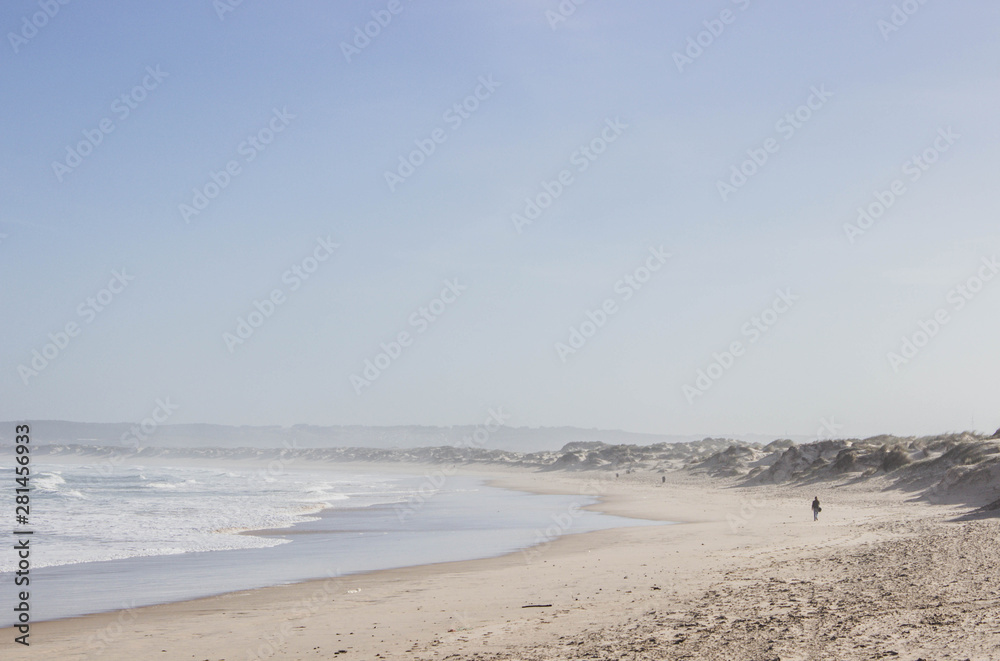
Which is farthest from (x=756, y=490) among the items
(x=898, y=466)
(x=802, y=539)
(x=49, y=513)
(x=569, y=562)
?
(x=49, y=513)

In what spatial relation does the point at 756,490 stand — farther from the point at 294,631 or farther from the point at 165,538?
the point at 294,631

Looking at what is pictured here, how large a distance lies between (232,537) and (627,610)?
16.7 m

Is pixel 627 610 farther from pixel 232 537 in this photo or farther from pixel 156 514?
pixel 156 514

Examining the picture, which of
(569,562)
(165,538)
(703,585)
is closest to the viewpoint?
(703,585)

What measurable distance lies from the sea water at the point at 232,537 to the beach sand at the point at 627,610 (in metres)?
1.73

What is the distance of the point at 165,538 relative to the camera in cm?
2253

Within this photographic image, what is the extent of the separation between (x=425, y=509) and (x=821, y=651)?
91.6 feet

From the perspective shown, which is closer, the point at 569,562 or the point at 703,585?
the point at 703,585

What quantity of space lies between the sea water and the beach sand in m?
1.73

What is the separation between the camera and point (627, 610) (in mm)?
10414

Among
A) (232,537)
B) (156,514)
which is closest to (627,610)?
(232,537)

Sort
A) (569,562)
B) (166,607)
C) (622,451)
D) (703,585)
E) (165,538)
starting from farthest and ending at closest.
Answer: (622,451)
(165,538)
(569,562)
(166,607)
(703,585)

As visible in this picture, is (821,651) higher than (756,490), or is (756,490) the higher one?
(821,651)

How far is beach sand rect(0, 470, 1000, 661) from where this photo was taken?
325 inches
